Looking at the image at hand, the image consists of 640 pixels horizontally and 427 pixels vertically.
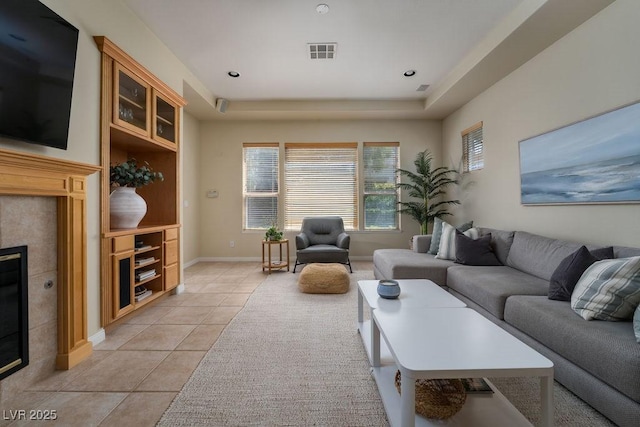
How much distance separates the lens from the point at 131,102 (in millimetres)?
2611

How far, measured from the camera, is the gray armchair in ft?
14.2

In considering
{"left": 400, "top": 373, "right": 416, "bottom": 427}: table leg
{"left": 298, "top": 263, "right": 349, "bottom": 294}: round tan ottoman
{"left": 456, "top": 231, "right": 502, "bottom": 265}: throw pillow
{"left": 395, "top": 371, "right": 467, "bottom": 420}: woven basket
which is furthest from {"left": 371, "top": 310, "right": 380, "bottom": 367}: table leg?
{"left": 456, "top": 231, "right": 502, "bottom": 265}: throw pillow

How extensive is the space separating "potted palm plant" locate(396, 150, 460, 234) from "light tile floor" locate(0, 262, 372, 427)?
329cm

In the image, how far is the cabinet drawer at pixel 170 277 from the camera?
3.13m

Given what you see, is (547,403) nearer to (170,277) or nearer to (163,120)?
(170,277)

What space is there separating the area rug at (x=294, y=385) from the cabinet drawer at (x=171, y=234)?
1.31m

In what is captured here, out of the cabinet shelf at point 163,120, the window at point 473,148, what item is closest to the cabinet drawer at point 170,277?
the cabinet shelf at point 163,120

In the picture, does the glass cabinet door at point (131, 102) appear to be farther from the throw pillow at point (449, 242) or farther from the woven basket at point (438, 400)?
the throw pillow at point (449, 242)

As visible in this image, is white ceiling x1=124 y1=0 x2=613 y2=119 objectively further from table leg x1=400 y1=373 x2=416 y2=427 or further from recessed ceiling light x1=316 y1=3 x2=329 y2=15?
table leg x1=400 y1=373 x2=416 y2=427

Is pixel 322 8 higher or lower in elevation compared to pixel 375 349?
higher

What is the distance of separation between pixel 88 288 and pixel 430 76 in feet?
15.0

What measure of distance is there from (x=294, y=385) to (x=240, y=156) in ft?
14.9

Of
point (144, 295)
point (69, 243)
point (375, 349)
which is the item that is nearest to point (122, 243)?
point (69, 243)

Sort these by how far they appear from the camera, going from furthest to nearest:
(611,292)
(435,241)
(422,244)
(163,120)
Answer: (422,244)
(435,241)
(163,120)
(611,292)
